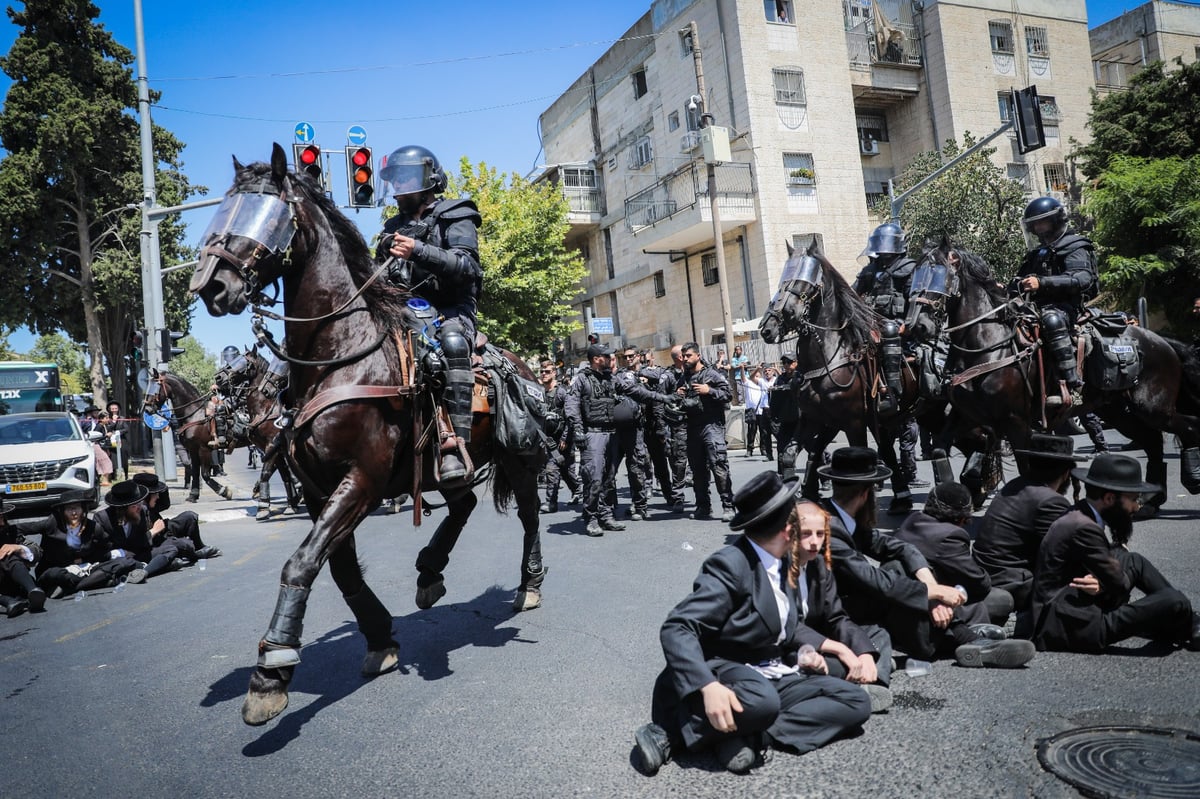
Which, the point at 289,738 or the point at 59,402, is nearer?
the point at 289,738

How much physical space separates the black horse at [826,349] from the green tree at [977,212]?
63.5ft

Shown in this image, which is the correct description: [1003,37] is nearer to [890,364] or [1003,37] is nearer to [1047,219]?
[1047,219]

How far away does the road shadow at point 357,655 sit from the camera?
4527 millimetres

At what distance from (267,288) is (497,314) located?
28.9 m

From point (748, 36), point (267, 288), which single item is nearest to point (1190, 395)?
point (267, 288)

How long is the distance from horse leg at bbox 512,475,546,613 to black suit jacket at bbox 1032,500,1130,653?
364 centimetres

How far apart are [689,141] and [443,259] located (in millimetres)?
28979

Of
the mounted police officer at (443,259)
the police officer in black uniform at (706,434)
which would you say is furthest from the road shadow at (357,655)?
the police officer in black uniform at (706,434)

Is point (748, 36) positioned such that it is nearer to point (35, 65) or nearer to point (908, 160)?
point (908, 160)

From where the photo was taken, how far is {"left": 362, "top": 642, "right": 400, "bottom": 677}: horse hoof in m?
5.16

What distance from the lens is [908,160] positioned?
34125mm

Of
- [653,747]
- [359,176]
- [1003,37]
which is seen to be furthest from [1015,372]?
[1003,37]

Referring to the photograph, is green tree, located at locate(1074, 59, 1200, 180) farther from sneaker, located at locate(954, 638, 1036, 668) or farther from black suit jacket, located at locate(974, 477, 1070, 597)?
sneaker, located at locate(954, 638, 1036, 668)

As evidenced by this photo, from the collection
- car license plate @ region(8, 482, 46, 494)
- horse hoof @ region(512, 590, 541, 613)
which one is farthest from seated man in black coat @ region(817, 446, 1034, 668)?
car license plate @ region(8, 482, 46, 494)
